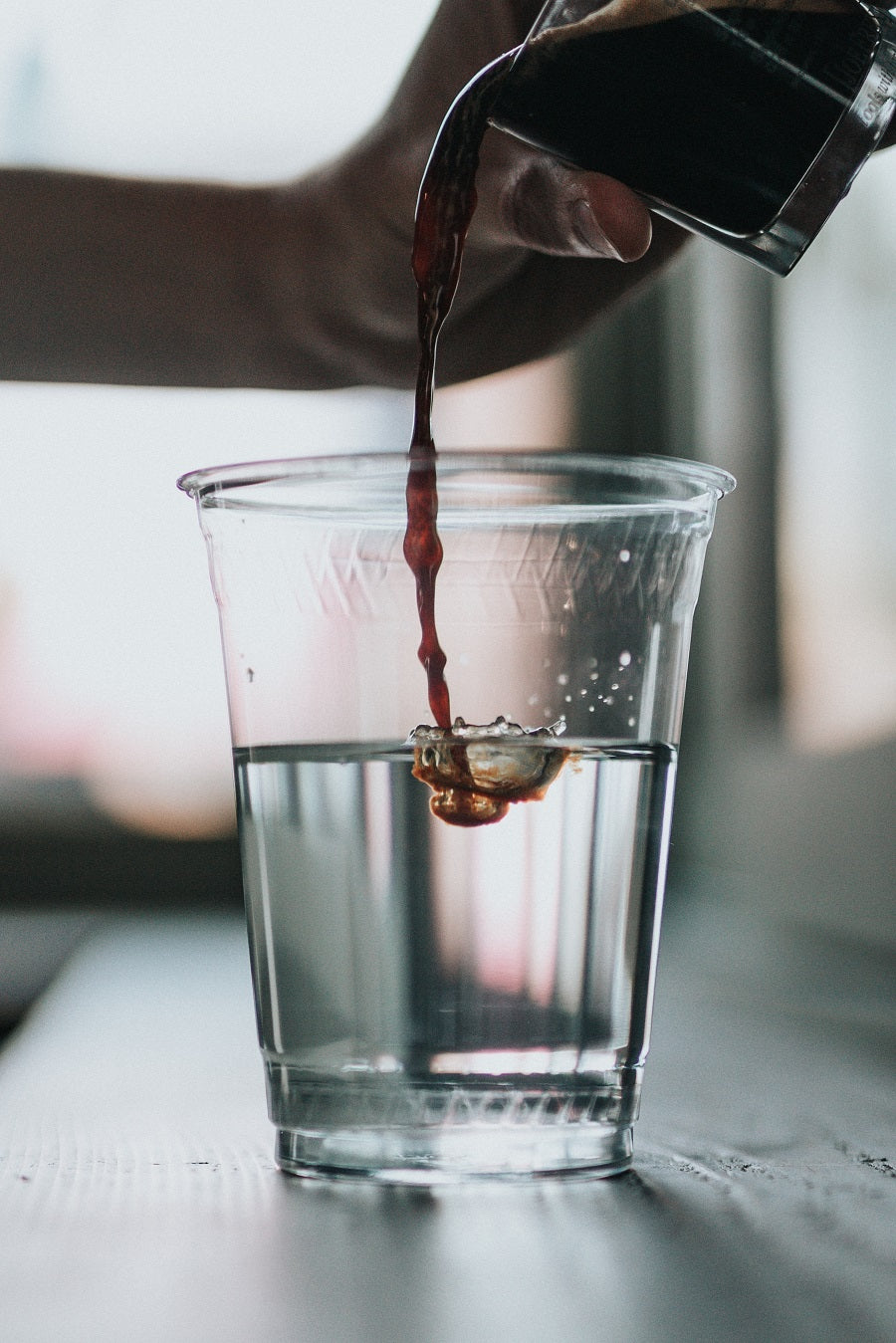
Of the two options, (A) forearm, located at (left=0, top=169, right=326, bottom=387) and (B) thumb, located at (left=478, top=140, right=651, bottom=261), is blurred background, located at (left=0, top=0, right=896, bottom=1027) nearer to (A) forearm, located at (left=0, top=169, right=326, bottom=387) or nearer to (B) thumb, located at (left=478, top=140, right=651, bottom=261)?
(A) forearm, located at (left=0, top=169, right=326, bottom=387)

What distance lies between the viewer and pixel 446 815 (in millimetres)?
476

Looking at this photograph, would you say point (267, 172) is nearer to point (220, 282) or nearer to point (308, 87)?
point (308, 87)

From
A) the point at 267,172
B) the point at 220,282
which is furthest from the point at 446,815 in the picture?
the point at 267,172

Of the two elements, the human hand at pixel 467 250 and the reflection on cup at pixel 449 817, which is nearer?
the reflection on cup at pixel 449 817

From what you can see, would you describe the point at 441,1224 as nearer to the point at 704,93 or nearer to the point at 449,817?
the point at 449,817

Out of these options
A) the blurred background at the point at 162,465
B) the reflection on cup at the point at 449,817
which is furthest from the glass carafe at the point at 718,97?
the blurred background at the point at 162,465

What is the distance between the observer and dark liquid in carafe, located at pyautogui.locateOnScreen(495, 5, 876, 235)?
0.53 meters

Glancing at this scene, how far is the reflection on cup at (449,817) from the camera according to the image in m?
0.47

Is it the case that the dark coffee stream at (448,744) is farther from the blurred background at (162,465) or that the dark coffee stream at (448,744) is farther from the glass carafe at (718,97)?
the blurred background at (162,465)

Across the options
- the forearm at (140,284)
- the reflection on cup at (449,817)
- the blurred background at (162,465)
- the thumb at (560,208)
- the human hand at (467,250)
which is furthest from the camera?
the blurred background at (162,465)

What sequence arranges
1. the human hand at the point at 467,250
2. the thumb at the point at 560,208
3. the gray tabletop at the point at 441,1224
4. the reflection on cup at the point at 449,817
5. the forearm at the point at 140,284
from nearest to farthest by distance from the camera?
the gray tabletop at the point at 441,1224, the reflection on cup at the point at 449,817, the thumb at the point at 560,208, the human hand at the point at 467,250, the forearm at the point at 140,284

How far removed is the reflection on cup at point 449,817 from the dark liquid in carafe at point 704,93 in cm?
14

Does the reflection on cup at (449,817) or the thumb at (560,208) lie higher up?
the thumb at (560,208)

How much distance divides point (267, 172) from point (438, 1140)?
2.29 meters
